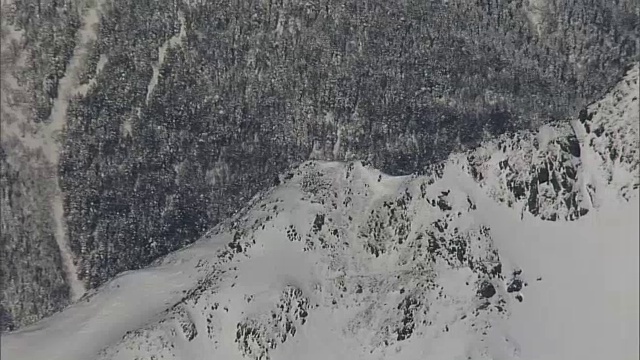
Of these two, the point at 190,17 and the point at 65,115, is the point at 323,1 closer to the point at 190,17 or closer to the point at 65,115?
the point at 190,17

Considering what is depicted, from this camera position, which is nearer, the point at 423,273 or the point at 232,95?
the point at 423,273

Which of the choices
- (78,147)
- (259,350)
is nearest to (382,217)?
(259,350)

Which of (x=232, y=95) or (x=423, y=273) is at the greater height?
(x=423, y=273)

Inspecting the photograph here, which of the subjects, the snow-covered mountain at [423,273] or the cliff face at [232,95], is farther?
the cliff face at [232,95]
